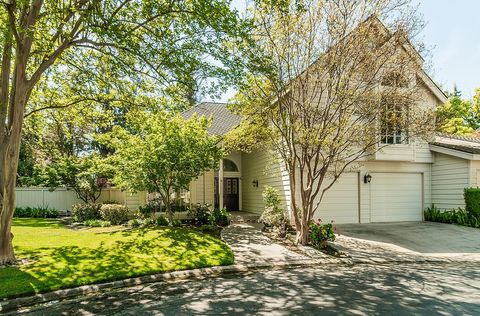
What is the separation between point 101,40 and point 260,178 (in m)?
10.1

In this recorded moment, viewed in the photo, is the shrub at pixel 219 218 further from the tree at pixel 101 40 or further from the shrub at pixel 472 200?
the shrub at pixel 472 200

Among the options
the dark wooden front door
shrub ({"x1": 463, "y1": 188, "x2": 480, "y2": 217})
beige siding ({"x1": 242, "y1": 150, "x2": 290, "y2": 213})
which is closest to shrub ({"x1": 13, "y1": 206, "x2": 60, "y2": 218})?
the dark wooden front door

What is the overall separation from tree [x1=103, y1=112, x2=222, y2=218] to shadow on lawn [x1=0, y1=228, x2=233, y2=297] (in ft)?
8.18

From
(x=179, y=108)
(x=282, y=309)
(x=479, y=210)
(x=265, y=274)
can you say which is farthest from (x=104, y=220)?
(x=479, y=210)

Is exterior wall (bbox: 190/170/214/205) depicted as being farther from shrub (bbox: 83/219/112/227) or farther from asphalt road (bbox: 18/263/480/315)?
asphalt road (bbox: 18/263/480/315)

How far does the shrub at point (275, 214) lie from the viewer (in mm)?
11938

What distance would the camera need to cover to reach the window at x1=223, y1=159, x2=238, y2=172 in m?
18.5

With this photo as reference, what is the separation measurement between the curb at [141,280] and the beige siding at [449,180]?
30.0 ft

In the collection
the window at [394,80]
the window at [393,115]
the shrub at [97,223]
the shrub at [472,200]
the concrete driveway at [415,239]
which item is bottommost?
the concrete driveway at [415,239]

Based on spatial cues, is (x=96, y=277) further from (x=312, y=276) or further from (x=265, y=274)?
(x=312, y=276)

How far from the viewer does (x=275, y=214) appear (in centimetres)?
1227

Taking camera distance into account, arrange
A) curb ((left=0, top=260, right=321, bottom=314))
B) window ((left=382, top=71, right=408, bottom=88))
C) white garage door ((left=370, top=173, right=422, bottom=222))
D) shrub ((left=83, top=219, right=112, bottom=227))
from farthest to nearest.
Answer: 1. white garage door ((left=370, top=173, right=422, bottom=222))
2. shrub ((left=83, top=219, right=112, bottom=227))
3. window ((left=382, top=71, right=408, bottom=88))
4. curb ((left=0, top=260, right=321, bottom=314))

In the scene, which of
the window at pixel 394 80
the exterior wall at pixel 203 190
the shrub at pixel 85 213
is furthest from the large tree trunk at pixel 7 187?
the window at pixel 394 80

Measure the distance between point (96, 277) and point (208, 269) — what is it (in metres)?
2.35
